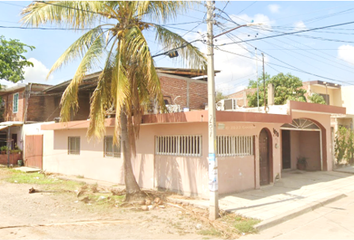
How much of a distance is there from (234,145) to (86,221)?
5348 mm

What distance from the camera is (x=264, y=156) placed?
12.0m

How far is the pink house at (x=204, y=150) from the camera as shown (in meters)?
9.91

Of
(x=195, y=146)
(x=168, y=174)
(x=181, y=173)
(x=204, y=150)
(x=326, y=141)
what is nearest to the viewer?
(x=204, y=150)

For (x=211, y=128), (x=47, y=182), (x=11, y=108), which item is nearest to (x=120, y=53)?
(x=211, y=128)

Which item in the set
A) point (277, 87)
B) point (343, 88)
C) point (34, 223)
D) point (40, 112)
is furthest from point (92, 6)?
point (343, 88)

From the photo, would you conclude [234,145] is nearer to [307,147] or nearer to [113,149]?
[113,149]

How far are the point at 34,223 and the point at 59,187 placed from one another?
514cm

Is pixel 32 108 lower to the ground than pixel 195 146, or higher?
higher

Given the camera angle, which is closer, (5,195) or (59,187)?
(5,195)

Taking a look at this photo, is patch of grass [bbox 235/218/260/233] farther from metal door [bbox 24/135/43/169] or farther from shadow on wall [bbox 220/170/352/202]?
metal door [bbox 24/135/43/169]

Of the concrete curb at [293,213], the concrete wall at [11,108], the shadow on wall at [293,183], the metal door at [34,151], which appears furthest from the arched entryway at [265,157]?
the concrete wall at [11,108]

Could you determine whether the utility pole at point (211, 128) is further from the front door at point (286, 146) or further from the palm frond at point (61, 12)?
the front door at point (286, 146)

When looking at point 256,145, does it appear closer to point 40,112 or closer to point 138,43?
point 138,43

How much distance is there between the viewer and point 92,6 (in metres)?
8.92
